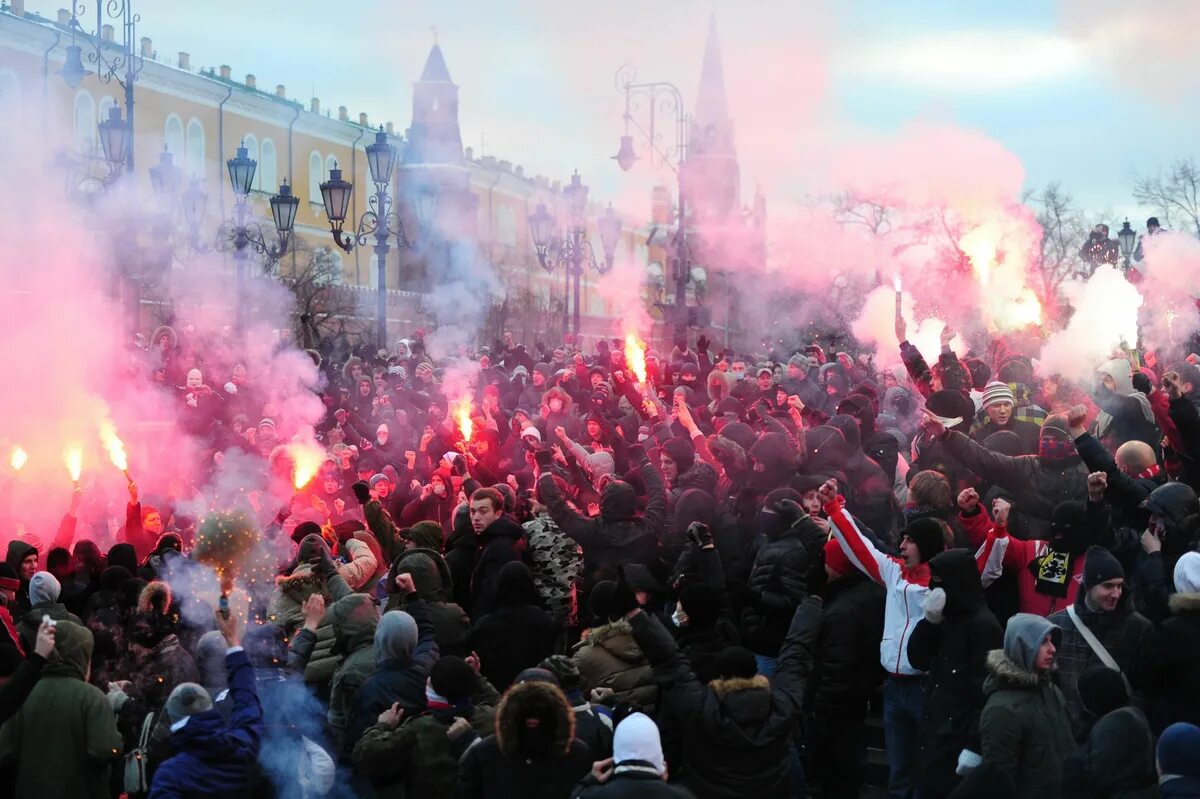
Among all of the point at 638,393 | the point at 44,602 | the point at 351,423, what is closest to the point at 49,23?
the point at 351,423

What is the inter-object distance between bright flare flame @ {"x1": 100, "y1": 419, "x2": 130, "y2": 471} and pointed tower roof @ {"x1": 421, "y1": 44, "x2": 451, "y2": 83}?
6302 centimetres

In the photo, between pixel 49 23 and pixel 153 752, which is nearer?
pixel 153 752

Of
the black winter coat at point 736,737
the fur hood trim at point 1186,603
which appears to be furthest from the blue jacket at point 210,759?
the fur hood trim at point 1186,603

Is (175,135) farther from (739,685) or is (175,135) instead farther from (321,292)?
(739,685)

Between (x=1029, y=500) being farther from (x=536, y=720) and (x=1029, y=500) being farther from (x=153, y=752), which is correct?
(x=153, y=752)

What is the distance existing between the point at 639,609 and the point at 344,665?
171 cm

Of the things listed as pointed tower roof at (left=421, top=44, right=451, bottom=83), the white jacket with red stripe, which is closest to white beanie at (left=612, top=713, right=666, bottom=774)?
the white jacket with red stripe

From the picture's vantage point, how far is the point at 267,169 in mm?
57688

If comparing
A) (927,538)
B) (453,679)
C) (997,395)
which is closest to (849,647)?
(927,538)

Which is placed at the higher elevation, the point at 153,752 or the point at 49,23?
the point at 49,23

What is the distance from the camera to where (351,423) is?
1474 centimetres

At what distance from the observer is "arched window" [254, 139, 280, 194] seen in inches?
2249

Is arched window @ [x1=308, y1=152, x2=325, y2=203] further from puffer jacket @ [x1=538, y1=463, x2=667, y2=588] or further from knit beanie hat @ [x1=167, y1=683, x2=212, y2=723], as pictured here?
knit beanie hat @ [x1=167, y1=683, x2=212, y2=723]

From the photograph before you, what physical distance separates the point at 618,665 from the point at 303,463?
5494 mm
